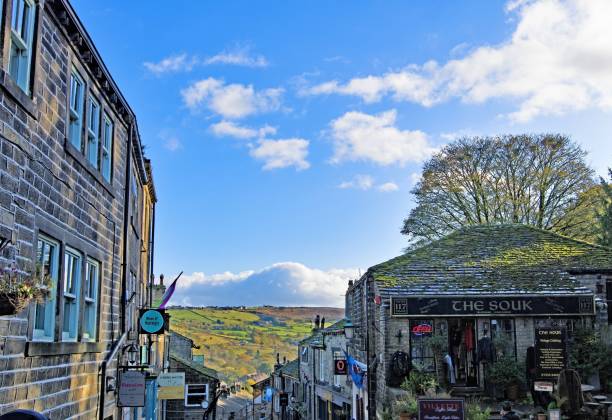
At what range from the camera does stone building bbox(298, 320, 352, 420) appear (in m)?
25.4

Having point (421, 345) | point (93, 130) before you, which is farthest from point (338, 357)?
point (93, 130)

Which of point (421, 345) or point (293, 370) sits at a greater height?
point (421, 345)

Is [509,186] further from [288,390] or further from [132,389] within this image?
[132,389]

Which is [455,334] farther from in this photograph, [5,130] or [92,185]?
[5,130]

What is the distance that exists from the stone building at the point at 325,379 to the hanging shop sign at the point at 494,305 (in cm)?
583

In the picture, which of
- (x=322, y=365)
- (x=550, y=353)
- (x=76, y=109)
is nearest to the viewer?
(x=76, y=109)

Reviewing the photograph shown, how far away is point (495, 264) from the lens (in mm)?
20406

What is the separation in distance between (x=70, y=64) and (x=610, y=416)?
13.7m

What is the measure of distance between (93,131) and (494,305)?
12121 mm

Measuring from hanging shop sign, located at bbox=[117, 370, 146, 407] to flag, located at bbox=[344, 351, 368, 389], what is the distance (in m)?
8.86

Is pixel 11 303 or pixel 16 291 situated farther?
pixel 16 291

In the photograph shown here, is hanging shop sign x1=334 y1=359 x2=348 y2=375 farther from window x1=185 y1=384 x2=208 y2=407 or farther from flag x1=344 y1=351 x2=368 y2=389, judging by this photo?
window x1=185 y1=384 x2=208 y2=407

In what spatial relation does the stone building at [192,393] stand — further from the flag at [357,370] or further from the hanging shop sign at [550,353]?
the hanging shop sign at [550,353]

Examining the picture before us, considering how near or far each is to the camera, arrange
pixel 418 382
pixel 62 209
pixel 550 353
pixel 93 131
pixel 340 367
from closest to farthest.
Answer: pixel 62 209, pixel 93 131, pixel 550 353, pixel 418 382, pixel 340 367
